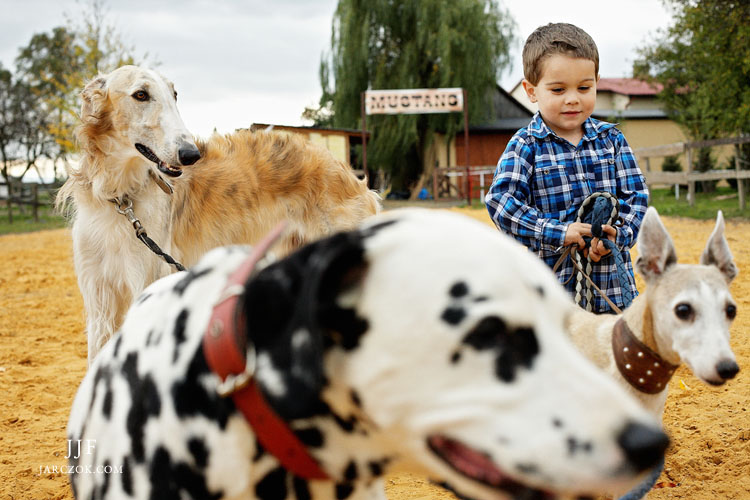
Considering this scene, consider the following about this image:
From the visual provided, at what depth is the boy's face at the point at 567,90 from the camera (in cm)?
339

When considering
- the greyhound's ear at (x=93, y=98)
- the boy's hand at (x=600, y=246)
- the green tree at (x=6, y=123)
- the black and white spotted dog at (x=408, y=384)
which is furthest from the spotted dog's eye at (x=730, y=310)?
the green tree at (x=6, y=123)

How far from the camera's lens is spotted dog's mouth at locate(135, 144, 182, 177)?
4.12m

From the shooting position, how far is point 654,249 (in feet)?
8.81

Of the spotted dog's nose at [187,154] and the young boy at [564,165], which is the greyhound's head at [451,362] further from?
the spotted dog's nose at [187,154]

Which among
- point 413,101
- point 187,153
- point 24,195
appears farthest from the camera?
point 24,195

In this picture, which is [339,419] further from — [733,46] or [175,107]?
[733,46]

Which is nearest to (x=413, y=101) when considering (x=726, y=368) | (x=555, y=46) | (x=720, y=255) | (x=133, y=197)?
(x=133, y=197)

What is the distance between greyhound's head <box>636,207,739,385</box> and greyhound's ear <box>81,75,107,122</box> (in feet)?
11.3

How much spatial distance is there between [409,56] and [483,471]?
29650mm

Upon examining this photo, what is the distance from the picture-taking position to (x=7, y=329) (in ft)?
21.9

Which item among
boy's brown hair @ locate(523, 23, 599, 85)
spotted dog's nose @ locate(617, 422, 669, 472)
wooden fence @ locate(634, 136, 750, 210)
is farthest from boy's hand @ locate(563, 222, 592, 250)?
A: wooden fence @ locate(634, 136, 750, 210)

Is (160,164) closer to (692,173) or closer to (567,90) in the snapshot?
(567,90)

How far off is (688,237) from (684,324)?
30.6 feet

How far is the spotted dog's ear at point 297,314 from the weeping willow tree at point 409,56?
93.9 ft
